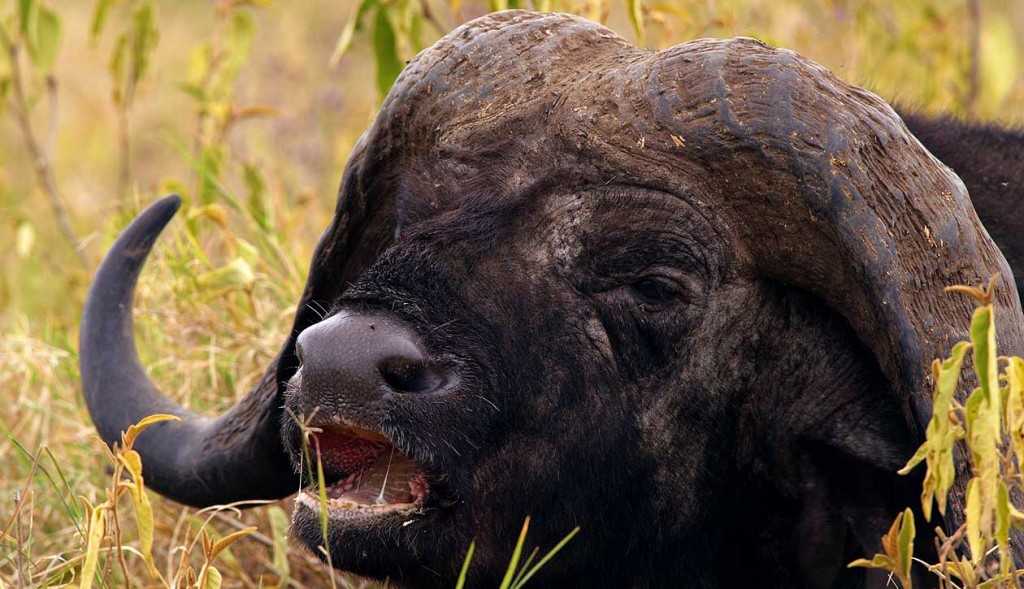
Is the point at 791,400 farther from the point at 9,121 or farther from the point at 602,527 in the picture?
the point at 9,121

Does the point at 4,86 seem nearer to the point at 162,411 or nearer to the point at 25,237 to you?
the point at 25,237

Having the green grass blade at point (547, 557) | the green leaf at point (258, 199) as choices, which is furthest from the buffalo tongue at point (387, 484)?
the green leaf at point (258, 199)

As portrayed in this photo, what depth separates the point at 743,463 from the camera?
282cm

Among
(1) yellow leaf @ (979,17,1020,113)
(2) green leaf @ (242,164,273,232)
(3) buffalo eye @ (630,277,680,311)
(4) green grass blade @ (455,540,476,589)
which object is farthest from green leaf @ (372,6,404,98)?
(1) yellow leaf @ (979,17,1020,113)

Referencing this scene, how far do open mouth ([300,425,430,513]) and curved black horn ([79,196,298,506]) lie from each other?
57 centimetres

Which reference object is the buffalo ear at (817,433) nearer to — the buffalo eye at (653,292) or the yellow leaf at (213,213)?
the buffalo eye at (653,292)

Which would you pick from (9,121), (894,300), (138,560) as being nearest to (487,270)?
(894,300)

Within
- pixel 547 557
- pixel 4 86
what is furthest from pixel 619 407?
pixel 4 86

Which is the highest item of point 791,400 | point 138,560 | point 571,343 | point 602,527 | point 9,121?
point 571,343

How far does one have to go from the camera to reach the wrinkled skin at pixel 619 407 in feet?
8.40

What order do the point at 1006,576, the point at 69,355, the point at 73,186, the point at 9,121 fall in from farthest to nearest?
the point at 9,121 → the point at 73,186 → the point at 69,355 → the point at 1006,576

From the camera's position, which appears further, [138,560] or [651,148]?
[138,560]

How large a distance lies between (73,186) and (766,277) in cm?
617

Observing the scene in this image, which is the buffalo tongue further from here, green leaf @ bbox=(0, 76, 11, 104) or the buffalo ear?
green leaf @ bbox=(0, 76, 11, 104)
